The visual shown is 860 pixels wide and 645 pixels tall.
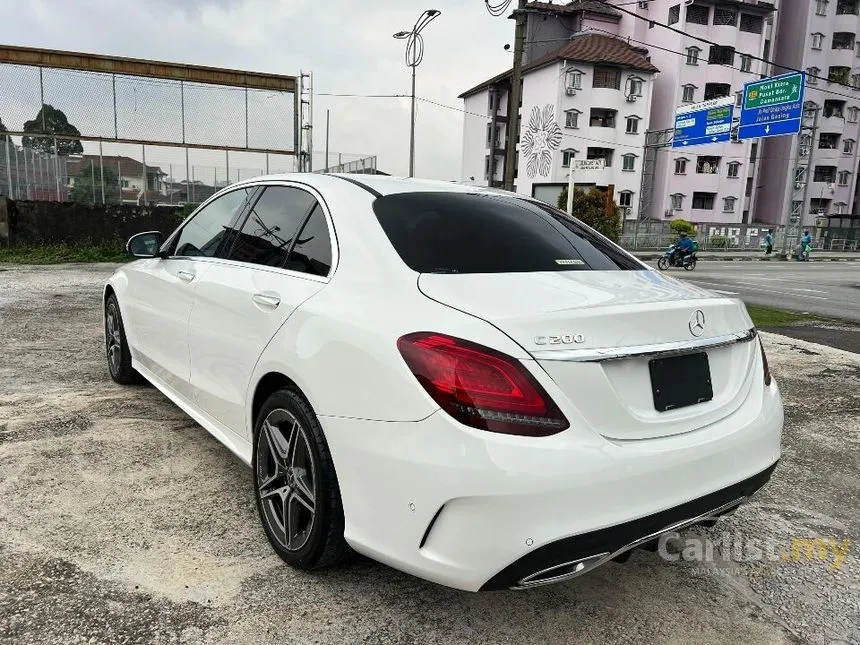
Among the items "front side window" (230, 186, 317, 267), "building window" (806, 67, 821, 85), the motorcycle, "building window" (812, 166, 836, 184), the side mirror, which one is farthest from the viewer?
"building window" (812, 166, 836, 184)

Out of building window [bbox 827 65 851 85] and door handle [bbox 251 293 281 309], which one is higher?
building window [bbox 827 65 851 85]

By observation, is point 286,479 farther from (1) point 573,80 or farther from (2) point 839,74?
(2) point 839,74

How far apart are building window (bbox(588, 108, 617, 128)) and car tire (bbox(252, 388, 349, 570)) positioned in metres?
47.6

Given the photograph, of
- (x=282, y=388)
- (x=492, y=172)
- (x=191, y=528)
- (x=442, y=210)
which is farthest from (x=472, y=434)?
(x=492, y=172)

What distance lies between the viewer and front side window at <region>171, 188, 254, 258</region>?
3328 millimetres

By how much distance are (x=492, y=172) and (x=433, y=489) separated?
179 ft

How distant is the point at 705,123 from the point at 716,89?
2312 cm

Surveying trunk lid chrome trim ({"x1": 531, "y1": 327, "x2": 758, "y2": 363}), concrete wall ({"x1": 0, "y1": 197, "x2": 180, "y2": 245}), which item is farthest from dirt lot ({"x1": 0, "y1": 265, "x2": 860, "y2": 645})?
concrete wall ({"x1": 0, "y1": 197, "x2": 180, "y2": 245})

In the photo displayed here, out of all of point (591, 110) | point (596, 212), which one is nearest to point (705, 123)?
point (596, 212)

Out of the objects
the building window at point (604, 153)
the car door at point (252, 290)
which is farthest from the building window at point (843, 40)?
the car door at point (252, 290)

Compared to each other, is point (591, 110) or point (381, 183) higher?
point (591, 110)

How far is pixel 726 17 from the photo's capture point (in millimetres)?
47938

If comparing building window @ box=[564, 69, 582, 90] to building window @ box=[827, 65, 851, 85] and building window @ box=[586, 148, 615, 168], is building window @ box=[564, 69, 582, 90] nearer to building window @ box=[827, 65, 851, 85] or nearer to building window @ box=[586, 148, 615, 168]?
building window @ box=[586, 148, 615, 168]

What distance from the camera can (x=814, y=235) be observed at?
48.7m
